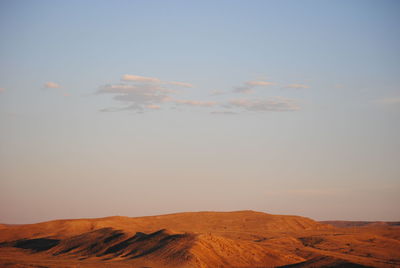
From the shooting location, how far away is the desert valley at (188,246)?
6362cm

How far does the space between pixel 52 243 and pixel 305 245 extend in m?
44.5

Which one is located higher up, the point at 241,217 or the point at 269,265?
the point at 241,217

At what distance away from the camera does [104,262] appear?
6556 cm

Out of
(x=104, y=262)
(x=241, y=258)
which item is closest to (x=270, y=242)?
(x=241, y=258)

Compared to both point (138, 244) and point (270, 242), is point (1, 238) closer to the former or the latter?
point (138, 244)

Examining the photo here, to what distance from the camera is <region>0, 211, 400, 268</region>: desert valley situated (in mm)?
63625

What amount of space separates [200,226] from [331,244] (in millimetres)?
41008

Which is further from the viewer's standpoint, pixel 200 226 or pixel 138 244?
pixel 200 226

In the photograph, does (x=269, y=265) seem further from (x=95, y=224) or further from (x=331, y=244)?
(x=95, y=224)

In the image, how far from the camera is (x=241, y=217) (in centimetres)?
13125

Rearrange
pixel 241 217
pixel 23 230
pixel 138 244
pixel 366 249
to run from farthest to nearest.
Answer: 1. pixel 241 217
2. pixel 23 230
3. pixel 366 249
4. pixel 138 244

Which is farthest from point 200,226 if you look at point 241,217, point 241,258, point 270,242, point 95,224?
point 241,258

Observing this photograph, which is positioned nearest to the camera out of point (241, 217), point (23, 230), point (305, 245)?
point (305, 245)

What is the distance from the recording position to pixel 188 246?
2655 inches
